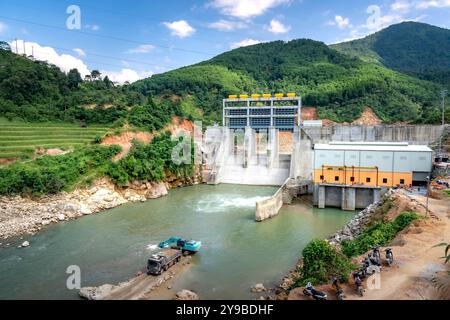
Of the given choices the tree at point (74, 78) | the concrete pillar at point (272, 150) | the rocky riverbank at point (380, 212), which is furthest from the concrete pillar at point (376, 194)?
the tree at point (74, 78)

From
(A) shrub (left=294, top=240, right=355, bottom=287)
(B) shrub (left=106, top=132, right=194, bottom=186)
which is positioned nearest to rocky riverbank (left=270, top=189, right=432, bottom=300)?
(A) shrub (left=294, top=240, right=355, bottom=287)

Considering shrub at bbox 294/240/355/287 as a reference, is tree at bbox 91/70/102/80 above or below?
above

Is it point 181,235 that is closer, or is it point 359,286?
point 359,286

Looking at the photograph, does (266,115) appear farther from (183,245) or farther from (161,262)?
(161,262)

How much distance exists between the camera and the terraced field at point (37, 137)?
32.2m

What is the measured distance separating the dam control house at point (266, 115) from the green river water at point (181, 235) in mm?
17373

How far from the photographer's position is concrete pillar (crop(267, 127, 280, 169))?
4322cm

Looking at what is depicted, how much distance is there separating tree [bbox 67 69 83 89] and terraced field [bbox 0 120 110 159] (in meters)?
16.7

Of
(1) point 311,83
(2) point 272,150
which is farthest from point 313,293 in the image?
(1) point 311,83

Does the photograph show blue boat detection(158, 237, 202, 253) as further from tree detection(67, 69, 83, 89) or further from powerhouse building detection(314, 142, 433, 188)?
tree detection(67, 69, 83, 89)

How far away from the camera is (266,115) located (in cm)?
4784

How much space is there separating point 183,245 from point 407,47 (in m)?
137

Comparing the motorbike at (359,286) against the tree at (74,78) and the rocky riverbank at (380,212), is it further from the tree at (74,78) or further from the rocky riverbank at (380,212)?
the tree at (74,78)

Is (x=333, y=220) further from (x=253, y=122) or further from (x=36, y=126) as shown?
(x=36, y=126)
